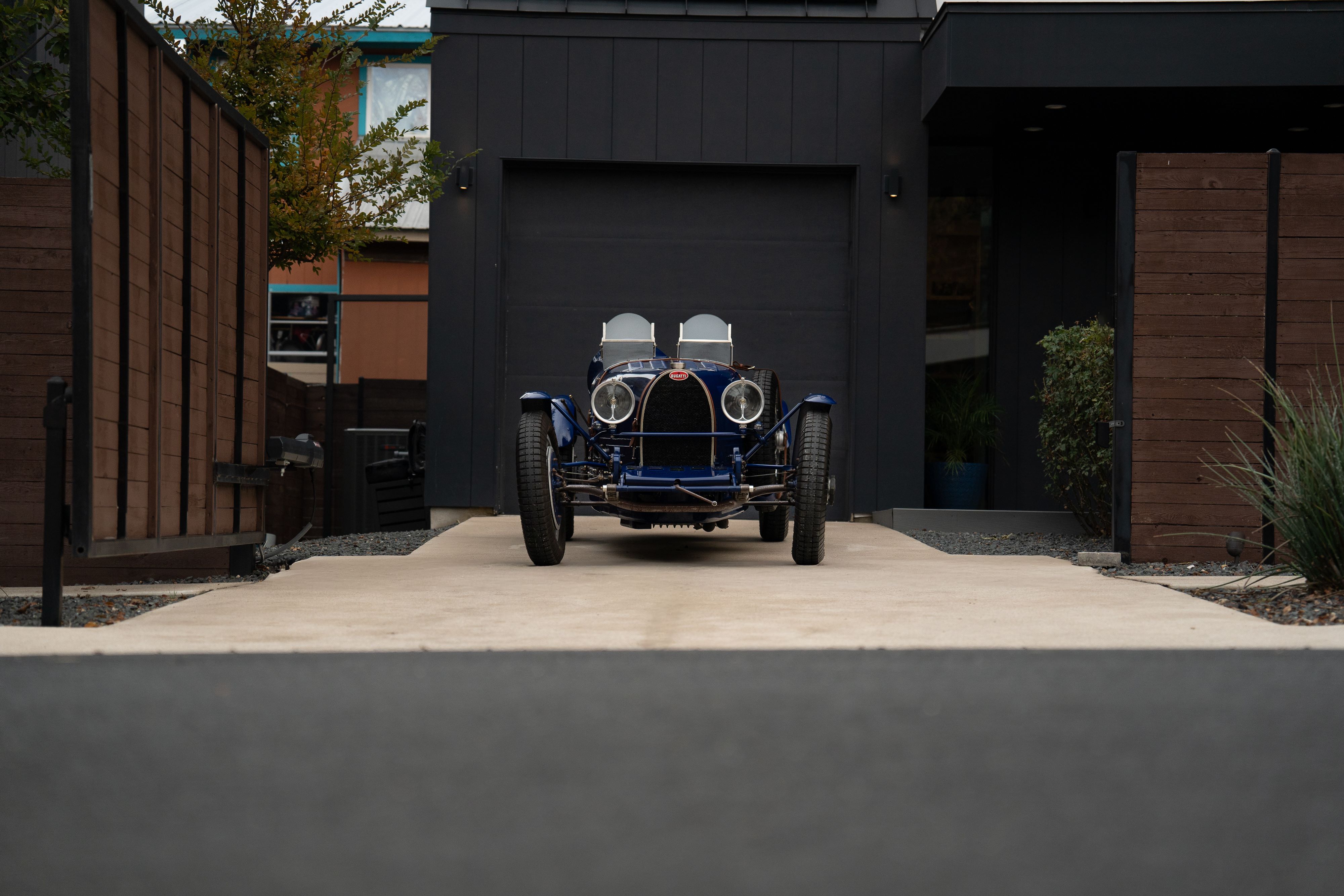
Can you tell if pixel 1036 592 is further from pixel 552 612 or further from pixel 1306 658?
pixel 552 612

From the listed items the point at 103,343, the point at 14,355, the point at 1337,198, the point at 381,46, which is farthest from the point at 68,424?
the point at 381,46

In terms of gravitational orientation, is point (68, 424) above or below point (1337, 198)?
→ below

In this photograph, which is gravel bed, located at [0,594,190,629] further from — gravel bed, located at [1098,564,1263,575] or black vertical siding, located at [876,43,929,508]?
black vertical siding, located at [876,43,929,508]

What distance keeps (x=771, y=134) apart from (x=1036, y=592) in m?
5.89

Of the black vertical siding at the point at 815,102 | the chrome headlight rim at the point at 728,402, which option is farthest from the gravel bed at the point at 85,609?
the black vertical siding at the point at 815,102

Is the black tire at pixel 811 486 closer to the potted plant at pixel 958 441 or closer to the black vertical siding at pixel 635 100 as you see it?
the potted plant at pixel 958 441

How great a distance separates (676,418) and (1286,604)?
2.98 meters

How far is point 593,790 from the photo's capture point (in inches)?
87.7

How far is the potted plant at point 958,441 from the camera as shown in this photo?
9.96 meters

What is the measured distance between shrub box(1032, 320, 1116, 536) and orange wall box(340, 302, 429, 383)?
24.1 ft

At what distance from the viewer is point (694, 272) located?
1009 cm

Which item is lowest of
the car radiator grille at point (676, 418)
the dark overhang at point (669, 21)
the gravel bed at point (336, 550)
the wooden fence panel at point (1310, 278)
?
the gravel bed at point (336, 550)

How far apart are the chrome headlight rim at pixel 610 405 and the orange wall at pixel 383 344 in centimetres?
694

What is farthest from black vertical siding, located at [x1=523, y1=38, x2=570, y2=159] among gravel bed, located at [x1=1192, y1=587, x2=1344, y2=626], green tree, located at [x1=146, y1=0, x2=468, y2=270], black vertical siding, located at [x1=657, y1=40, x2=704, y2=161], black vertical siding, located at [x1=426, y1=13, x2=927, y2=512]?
gravel bed, located at [x1=1192, y1=587, x2=1344, y2=626]
